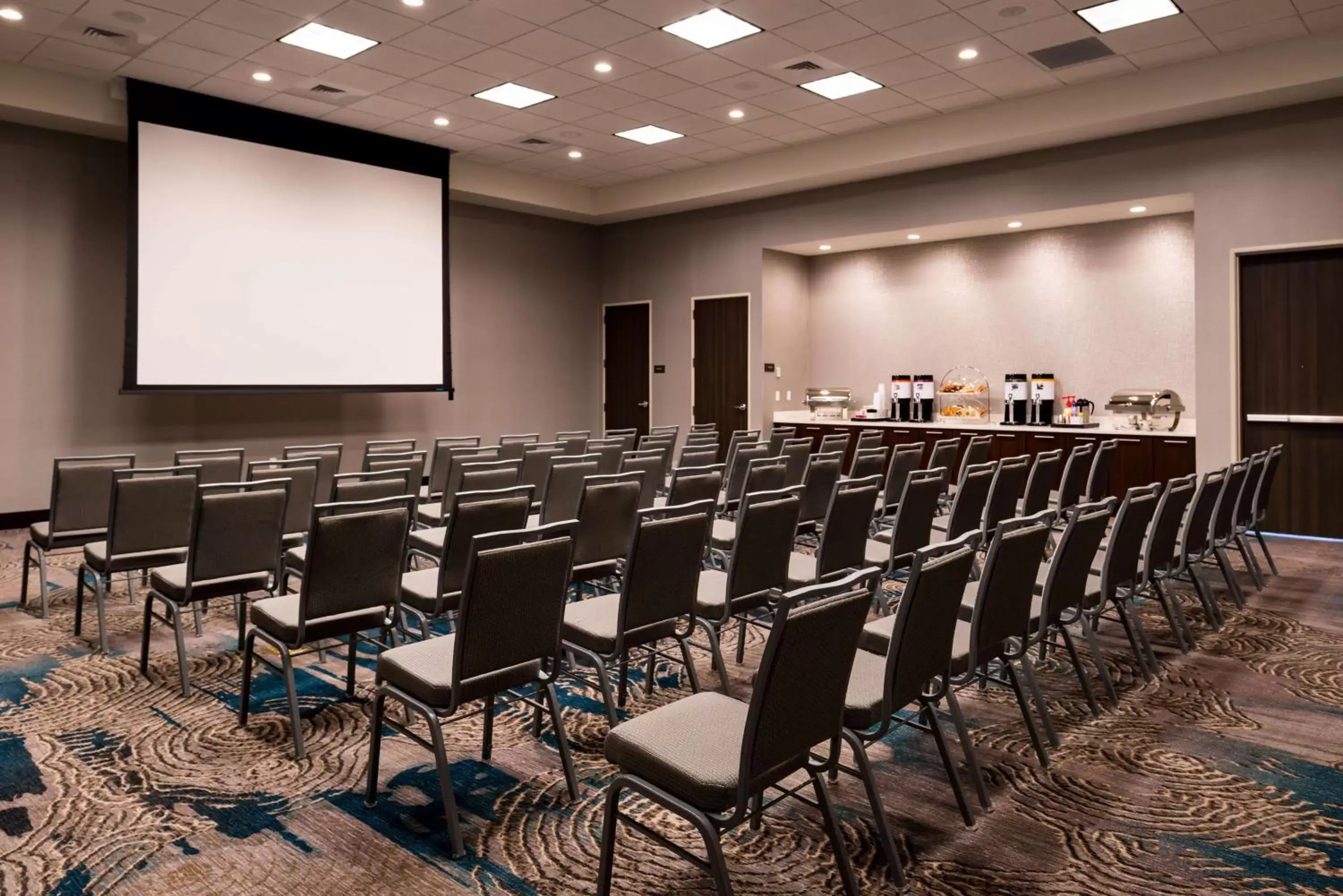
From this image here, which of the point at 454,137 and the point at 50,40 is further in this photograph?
the point at 454,137

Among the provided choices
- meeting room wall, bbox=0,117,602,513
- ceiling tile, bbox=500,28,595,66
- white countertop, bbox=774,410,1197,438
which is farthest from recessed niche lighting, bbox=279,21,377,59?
white countertop, bbox=774,410,1197,438

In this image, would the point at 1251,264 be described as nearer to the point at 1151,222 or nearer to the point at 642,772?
the point at 1151,222

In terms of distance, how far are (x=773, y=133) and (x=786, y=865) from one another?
352 inches

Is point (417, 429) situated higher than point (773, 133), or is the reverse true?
point (773, 133)

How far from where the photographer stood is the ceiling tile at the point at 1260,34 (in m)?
7.14

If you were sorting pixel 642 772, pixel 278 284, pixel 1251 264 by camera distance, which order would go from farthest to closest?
pixel 278 284
pixel 1251 264
pixel 642 772

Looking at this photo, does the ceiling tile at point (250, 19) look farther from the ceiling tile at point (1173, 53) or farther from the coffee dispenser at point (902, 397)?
the coffee dispenser at point (902, 397)

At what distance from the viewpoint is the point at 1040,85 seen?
28.4ft

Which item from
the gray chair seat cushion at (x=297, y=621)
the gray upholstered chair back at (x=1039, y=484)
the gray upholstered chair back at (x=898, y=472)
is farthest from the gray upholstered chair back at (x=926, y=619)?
the gray upholstered chair back at (x=898, y=472)

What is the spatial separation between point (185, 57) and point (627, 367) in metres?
6.97

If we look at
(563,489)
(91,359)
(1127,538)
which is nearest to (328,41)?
(91,359)

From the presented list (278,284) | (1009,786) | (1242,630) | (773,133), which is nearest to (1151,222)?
(773,133)

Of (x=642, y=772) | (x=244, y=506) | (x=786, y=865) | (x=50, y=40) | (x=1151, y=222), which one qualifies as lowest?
(x=786, y=865)

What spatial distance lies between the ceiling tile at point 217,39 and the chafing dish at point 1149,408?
850 centimetres
